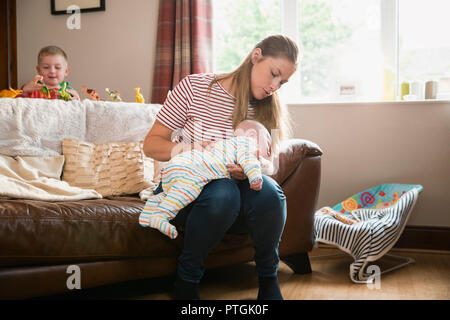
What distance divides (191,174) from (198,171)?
25 millimetres

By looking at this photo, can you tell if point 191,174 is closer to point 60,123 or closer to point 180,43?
point 60,123

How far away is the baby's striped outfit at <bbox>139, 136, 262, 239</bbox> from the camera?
1319mm

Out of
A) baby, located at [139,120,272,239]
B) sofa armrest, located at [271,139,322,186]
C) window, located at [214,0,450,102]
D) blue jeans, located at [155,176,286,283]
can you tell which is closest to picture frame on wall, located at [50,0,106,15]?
window, located at [214,0,450,102]

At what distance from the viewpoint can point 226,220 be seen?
50.9 inches

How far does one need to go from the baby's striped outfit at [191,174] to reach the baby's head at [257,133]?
23mm

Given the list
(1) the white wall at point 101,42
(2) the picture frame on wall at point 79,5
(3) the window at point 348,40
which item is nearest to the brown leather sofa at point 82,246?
(3) the window at point 348,40

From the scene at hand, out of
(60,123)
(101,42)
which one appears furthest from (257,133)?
(101,42)

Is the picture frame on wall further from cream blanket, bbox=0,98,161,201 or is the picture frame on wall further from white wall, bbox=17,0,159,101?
cream blanket, bbox=0,98,161,201

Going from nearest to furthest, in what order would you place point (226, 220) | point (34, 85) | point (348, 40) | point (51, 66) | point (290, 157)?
point (226, 220)
point (290, 157)
point (34, 85)
point (51, 66)
point (348, 40)

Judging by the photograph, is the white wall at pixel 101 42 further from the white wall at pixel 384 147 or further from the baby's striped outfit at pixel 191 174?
the baby's striped outfit at pixel 191 174

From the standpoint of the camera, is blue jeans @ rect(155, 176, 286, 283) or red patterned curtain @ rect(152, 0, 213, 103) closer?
blue jeans @ rect(155, 176, 286, 283)

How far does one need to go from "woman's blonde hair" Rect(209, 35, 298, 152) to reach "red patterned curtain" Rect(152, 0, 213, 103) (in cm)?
116

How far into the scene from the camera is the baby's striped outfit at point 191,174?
1.32 meters

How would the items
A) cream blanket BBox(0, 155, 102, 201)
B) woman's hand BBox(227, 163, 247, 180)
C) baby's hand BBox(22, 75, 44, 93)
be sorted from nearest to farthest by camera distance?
woman's hand BBox(227, 163, 247, 180)
cream blanket BBox(0, 155, 102, 201)
baby's hand BBox(22, 75, 44, 93)
